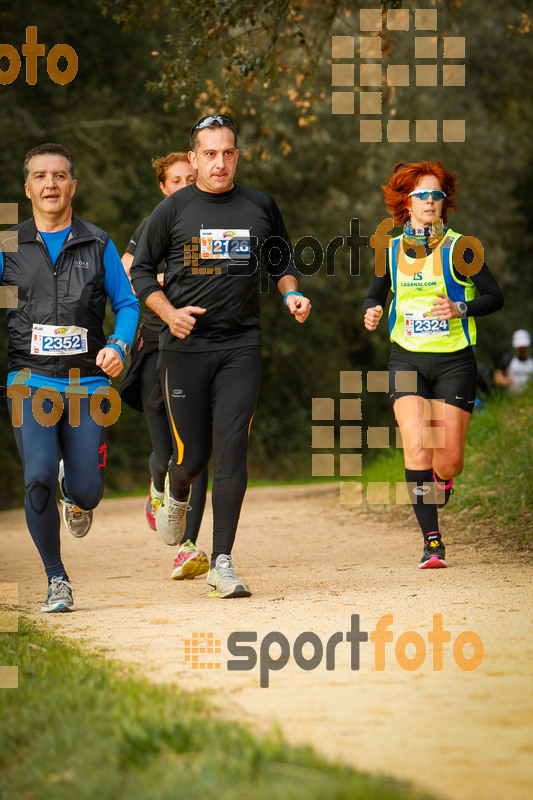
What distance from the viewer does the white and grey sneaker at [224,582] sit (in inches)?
239

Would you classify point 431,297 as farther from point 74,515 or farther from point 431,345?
point 74,515

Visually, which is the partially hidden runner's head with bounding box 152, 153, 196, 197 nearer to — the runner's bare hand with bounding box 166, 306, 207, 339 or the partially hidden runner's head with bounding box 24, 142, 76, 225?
the partially hidden runner's head with bounding box 24, 142, 76, 225

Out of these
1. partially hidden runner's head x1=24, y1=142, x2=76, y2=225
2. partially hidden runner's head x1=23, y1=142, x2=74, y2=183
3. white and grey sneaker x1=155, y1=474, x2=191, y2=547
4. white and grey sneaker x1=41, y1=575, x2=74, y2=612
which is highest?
partially hidden runner's head x1=23, y1=142, x2=74, y2=183

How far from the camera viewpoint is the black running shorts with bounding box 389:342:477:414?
23.1ft

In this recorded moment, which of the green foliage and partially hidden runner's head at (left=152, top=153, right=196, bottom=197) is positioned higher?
the green foliage

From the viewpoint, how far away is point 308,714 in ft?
11.8

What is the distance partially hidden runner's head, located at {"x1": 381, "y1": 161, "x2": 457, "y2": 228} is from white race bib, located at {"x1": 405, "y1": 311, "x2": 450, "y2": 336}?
2.01ft

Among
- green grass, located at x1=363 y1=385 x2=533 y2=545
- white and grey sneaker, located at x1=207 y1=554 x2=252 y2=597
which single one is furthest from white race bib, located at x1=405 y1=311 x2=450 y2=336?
green grass, located at x1=363 y1=385 x2=533 y2=545

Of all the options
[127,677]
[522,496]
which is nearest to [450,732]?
[127,677]

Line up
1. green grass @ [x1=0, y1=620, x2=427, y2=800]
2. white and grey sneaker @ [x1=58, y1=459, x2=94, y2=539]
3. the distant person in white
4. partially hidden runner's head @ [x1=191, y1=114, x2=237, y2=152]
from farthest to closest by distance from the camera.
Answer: the distant person in white < white and grey sneaker @ [x1=58, y1=459, x2=94, y2=539] < partially hidden runner's head @ [x1=191, y1=114, x2=237, y2=152] < green grass @ [x1=0, y1=620, x2=427, y2=800]

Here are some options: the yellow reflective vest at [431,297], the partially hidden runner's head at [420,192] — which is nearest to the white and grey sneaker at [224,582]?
the yellow reflective vest at [431,297]

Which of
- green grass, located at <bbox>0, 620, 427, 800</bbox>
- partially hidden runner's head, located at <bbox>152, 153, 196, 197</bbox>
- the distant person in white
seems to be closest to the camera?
green grass, located at <bbox>0, 620, 427, 800</bbox>

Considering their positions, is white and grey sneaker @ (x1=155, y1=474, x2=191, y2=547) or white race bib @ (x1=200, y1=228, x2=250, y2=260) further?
white and grey sneaker @ (x1=155, y1=474, x2=191, y2=547)

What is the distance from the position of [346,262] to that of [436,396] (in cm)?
1854
